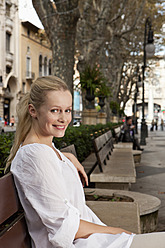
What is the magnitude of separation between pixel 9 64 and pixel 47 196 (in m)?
41.0

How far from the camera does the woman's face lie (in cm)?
178

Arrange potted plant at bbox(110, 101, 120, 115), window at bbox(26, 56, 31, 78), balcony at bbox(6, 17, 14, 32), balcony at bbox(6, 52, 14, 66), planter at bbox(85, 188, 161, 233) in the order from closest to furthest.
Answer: planter at bbox(85, 188, 161, 233) < potted plant at bbox(110, 101, 120, 115) < balcony at bbox(6, 17, 14, 32) < balcony at bbox(6, 52, 14, 66) < window at bbox(26, 56, 31, 78)

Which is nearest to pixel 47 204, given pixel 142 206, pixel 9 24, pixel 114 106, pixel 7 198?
pixel 7 198

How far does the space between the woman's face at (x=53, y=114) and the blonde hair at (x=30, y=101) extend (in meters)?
0.03

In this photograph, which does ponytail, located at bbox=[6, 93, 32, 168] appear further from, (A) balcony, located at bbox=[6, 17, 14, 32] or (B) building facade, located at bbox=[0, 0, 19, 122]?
(A) balcony, located at bbox=[6, 17, 14, 32]

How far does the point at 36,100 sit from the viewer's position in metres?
1.80

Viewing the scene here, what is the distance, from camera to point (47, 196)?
1540 millimetres

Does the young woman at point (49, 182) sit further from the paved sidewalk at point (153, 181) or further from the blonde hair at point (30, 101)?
the paved sidewalk at point (153, 181)

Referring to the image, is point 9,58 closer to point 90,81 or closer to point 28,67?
point 28,67

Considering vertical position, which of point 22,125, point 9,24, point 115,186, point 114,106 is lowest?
point 115,186

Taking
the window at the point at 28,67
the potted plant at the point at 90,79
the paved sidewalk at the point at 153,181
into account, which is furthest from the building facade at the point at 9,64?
the paved sidewalk at the point at 153,181

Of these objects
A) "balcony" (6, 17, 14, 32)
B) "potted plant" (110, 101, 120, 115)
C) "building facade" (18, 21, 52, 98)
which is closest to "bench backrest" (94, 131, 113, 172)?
"potted plant" (110, 101, 120, 115)

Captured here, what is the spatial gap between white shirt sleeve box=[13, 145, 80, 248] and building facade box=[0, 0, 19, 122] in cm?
3717

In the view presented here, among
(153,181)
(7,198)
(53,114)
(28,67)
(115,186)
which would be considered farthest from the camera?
(28,67)
